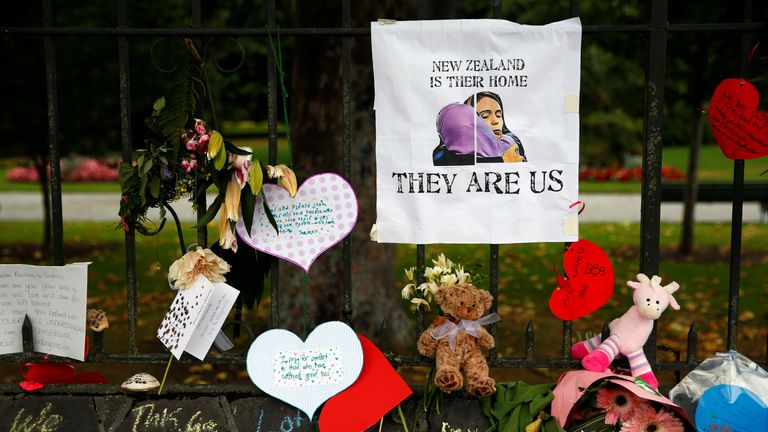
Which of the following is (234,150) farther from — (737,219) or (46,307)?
(737,219)

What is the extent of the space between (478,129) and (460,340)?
2.59 feet

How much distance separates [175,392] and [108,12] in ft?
25.2

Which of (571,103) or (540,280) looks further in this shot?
(540,280)

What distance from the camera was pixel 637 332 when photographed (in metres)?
2.76

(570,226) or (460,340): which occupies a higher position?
(570,226)

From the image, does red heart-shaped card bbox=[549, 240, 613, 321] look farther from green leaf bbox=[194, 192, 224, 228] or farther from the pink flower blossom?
the pink flower blossom

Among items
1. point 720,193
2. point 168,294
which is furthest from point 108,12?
point 720,193

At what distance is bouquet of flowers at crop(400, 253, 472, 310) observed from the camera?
2754mm

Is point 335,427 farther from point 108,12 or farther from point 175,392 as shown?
point 108,12

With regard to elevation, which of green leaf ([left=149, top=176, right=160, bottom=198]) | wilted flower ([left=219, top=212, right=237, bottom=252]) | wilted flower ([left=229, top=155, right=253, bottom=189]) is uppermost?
wilted flower ([left=229, top=155, right=253, bottom=189])

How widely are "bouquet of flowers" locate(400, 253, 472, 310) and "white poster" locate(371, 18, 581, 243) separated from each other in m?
0.11

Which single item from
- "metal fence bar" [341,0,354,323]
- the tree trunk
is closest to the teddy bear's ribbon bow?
"metal fence bar" [341,0,354,323]

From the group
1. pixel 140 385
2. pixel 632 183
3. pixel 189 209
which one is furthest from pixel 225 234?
pixel 632 183

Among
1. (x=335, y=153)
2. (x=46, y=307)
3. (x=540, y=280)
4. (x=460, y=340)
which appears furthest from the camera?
(x=540, y=280)
